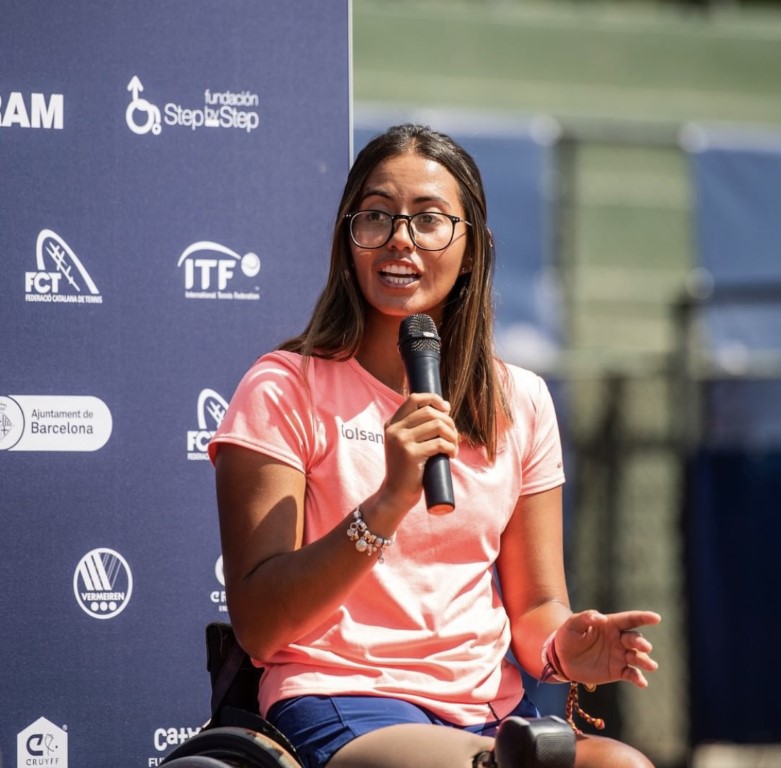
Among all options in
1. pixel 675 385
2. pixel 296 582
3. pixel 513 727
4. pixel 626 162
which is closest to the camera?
pixel 513 727

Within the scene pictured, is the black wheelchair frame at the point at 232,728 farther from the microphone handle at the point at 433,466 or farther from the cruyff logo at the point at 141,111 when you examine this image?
the cruyff logo at the point at 141,111

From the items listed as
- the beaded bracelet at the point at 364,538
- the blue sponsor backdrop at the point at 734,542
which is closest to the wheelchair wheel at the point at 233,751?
the beaded bracelet at the point at 364,538

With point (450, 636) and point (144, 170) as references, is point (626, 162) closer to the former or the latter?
point (144, 170)

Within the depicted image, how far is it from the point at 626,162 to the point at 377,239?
6.54 metres

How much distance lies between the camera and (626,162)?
882cm

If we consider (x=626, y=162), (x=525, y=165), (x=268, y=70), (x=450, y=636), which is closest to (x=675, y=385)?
(x=525, y=165)

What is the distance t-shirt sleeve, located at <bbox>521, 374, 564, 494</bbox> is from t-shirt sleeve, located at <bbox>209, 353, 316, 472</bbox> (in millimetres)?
496

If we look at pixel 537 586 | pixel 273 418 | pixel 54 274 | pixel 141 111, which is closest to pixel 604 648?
pixel 537 586

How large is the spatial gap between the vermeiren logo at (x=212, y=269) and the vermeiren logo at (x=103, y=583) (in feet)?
2.09

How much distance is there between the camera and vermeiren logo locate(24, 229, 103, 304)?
119 inches

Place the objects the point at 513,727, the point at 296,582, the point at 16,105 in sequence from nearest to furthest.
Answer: the point at 513,727
the point at 296,582
the point at 16,105

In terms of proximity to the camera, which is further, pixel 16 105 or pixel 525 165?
pixel 525 165

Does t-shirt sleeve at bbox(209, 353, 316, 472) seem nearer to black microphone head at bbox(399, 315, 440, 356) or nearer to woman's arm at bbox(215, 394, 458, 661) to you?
woman's arm at bbox(215, 394, 458, 661)

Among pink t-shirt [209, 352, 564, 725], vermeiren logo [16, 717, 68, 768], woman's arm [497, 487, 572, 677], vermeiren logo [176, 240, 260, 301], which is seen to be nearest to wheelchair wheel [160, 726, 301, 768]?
pink t-shirt [209, 352, 564, 725]
